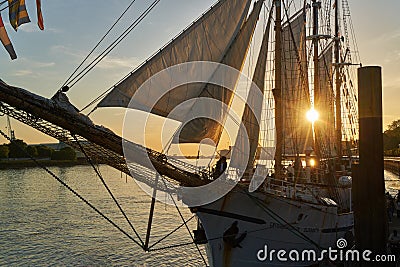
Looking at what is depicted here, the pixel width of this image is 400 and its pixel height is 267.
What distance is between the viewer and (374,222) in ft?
25.6

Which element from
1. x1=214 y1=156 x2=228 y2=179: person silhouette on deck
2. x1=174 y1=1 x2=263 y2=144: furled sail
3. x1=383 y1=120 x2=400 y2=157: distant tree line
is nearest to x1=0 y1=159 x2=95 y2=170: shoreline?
x1=383 y1=120 x2=400 y2=157: distant tree line

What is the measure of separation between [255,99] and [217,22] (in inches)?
167

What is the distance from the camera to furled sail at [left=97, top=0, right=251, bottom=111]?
13.6 meters

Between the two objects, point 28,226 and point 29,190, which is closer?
point 28,226

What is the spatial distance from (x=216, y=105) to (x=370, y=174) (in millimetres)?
8530

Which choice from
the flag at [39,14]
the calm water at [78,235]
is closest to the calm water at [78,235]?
the calm water at [78,235]

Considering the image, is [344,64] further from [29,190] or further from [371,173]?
[29,190]

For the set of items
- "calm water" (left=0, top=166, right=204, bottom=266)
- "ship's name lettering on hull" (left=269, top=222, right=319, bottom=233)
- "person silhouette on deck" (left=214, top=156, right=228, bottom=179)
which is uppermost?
"person silhouette on deck" (left=214, top=156, right=228, bottom=179)

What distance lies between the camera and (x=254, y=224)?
51.9 feet

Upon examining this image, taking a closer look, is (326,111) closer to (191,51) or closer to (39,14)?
(191,51)

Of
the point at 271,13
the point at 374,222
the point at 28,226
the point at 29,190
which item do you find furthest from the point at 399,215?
the point at 29,190

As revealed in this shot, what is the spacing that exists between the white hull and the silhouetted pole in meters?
7.44

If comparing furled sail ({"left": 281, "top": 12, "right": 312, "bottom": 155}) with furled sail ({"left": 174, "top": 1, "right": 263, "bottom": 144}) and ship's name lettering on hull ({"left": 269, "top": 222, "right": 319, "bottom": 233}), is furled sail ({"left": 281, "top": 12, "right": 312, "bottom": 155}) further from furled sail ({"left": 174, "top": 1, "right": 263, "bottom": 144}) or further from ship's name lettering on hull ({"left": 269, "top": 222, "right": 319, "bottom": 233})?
ship's name lettering on hull ({"left": 269, "top": 222, "right": 319, "bottom": 233})

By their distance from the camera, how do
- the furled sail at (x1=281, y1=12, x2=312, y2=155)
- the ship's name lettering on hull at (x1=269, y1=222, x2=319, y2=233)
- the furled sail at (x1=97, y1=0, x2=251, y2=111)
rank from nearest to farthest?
the furled sail at (x1=97, y1=0, x2=251, y2=111), the ship's name lettering on hull at (x1=269, y1=222, x2=319, y2=233), the furled sail at (x1=281, y1=12, x2=312, y2=155)
